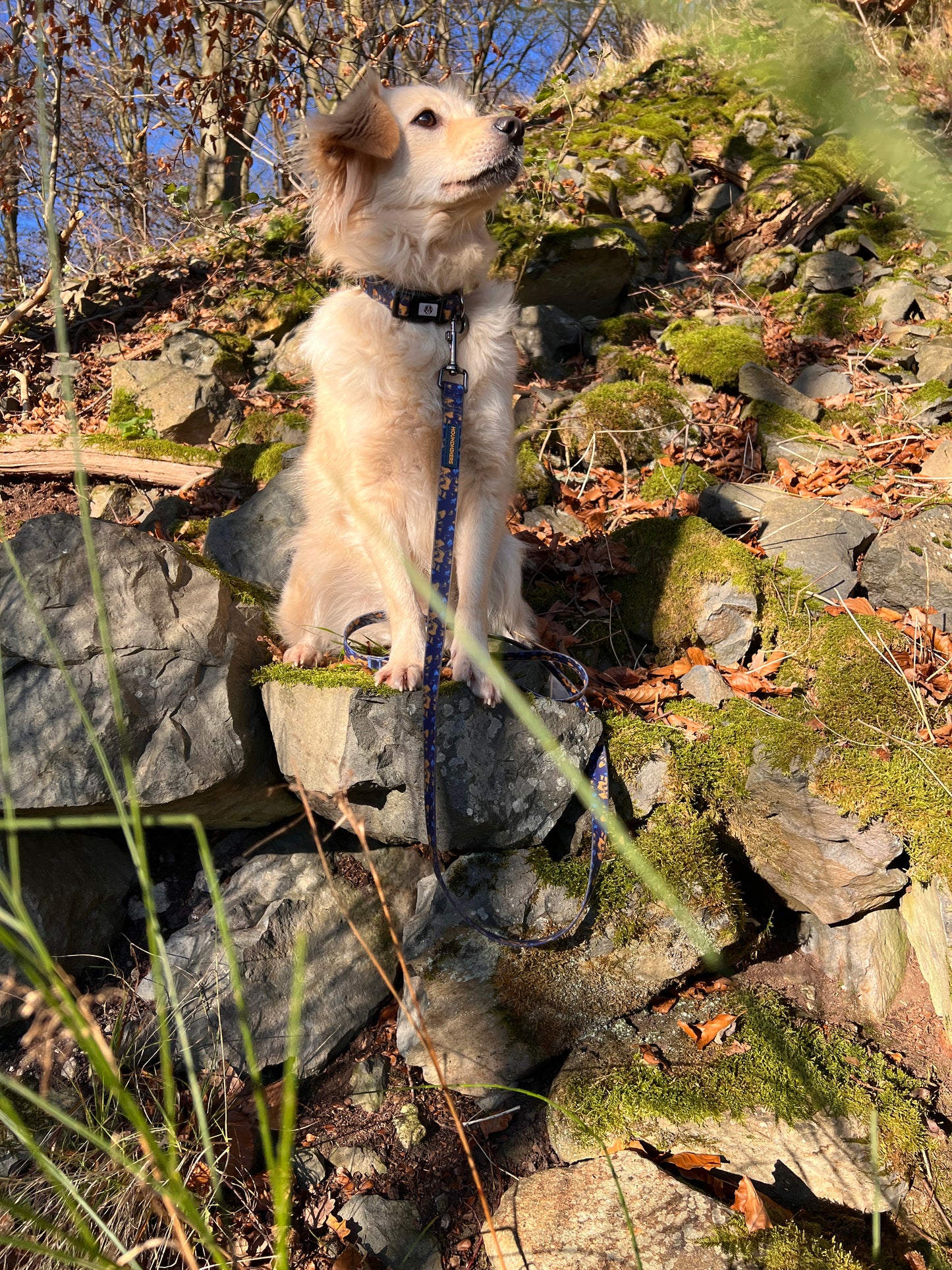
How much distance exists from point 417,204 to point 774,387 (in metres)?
3.33

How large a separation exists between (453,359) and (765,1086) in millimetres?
2385

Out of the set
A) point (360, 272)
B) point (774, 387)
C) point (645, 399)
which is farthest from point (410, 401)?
point (774, 387)

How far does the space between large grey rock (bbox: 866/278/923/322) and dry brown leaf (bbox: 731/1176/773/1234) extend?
240 inches

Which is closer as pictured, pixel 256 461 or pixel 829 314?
pixel 256 461

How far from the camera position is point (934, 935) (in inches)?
98.0

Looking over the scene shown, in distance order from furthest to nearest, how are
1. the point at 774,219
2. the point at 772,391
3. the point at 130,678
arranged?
the point at 774,219 < the point at 772,391 < the point at 130,678

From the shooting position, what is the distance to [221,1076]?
2438mm

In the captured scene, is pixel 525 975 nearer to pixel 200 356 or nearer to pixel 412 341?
pixel 412 341

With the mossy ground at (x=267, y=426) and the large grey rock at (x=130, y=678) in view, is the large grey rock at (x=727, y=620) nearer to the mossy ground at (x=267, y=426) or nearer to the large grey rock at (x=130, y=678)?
the large grey rock at (x=130, y=678)

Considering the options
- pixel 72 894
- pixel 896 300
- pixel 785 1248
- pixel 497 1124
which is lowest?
pixel 497 1124

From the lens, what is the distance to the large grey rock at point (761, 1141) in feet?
7.15

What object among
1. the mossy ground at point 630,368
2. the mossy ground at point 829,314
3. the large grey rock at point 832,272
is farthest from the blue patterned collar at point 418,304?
the large grey rock at point 832,272

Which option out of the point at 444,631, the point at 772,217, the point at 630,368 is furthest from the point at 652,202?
the point at 444,631

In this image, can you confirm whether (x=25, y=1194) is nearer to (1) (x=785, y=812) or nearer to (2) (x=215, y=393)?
(1) (x=785, y=812)
